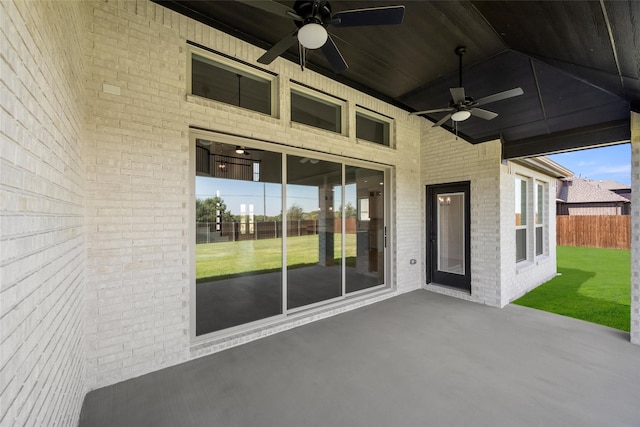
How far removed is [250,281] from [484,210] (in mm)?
4280

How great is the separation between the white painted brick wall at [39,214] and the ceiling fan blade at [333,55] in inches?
75.9

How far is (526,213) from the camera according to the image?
245 inches

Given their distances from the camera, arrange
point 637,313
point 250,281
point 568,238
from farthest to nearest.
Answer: point 568,238 < point 250,281 < point 637,313

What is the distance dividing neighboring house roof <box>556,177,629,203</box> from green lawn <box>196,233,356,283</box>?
18.6 m

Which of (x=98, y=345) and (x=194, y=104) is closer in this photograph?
(x=98, y=345)

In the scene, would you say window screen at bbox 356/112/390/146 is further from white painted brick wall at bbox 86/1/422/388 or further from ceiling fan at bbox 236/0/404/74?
ceiling fan at bbox 236/0/404/74

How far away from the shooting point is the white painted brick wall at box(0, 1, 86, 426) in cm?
94

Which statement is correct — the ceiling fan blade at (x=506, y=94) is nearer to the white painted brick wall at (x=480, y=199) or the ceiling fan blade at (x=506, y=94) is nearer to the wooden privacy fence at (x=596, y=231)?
the white painted brick wall at (x=480, y=199)

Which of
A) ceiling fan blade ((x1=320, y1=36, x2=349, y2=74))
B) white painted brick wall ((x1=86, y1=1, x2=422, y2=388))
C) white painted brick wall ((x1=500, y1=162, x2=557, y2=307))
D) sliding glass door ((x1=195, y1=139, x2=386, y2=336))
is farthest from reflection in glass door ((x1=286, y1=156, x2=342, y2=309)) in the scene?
white painted brick wall ((x1=500, y1=162, x2=557, y2=307))

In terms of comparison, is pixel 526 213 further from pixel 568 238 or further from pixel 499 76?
pixel 568 238

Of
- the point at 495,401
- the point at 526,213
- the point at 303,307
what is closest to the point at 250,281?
the point at 303,307

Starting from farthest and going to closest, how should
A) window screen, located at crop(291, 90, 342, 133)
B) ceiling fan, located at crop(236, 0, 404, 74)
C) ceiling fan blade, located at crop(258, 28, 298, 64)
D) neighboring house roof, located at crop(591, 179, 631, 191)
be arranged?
neighboring house roof, located at crop(591, 179, 631, 191), window screen, located at crop(291, 90, 342, 133), ceiling fan blade, located at crop(258, 28, 298, 64), ceiling fan, located at crop(236, 0, 404, 74)

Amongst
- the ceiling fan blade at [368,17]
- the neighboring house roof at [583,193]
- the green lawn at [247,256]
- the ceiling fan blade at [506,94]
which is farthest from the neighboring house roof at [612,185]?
the ceiling fan blade at [368,17]

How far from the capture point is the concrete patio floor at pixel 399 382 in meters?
2.16
